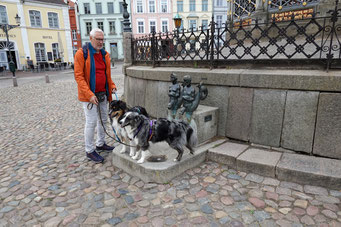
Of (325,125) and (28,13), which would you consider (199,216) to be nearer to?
(325,125)

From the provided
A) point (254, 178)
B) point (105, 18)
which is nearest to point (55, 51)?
point (105, 18)

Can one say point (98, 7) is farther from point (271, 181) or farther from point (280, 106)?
point (271, 181)

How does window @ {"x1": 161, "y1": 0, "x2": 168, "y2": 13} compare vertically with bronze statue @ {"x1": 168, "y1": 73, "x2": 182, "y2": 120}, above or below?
above

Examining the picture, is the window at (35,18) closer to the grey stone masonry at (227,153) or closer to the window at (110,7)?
the window at (110,7)

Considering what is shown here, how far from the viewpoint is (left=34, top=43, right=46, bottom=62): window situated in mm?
36531

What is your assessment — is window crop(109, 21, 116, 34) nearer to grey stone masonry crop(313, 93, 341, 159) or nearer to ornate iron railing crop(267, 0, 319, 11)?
ornate iron railing crop(267, 0, 319, 11)

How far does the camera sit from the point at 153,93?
269 inches

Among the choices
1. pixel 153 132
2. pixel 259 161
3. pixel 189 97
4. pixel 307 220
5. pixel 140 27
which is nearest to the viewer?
pixel 307 220

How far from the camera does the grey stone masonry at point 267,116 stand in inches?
176

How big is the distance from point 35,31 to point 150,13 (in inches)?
872

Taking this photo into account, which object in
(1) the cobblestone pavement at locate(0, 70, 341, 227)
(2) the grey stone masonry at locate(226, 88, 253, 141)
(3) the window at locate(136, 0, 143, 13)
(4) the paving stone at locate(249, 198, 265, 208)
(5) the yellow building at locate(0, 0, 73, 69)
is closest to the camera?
(1) the cobblestone pavement at locate(0, 70, 341, 227)

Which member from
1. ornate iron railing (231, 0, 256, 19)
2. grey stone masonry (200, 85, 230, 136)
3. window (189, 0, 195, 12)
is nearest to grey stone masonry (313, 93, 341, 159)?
grey stone masonry (200, 85, 230, 136)

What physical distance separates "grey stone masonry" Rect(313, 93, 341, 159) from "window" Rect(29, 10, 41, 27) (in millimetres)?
41174

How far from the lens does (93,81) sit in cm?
444
